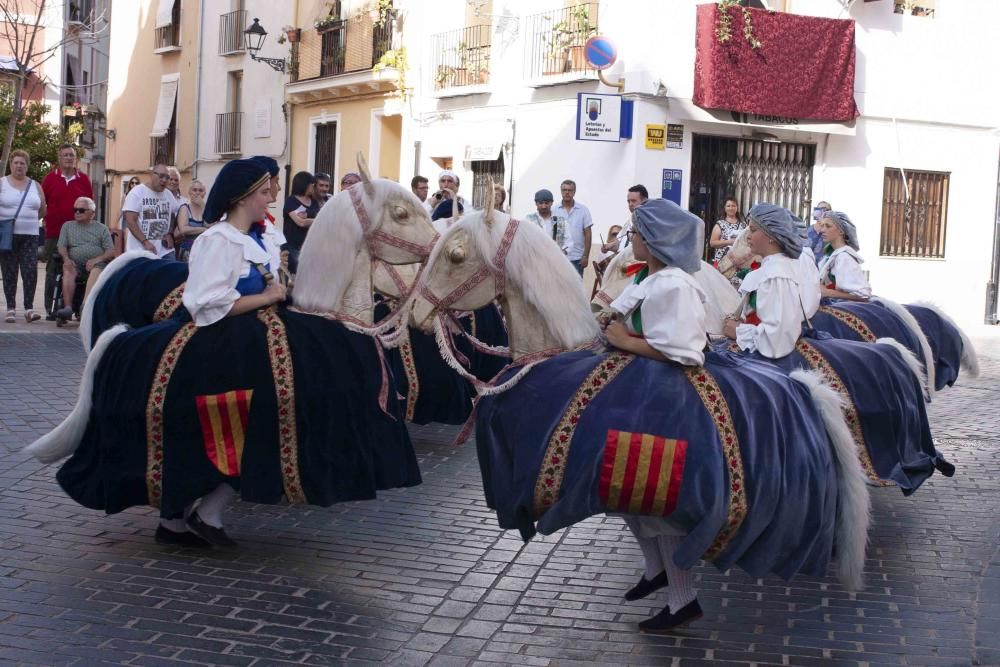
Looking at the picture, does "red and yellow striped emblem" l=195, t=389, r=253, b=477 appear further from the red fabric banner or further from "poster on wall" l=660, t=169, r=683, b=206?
the red fabric banner

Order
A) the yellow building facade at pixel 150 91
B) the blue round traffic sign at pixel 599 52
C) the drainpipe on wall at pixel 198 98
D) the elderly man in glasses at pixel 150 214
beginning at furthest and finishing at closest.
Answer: the yellow building facade at pixel 150 91
the drainpipe on wall at pixel 198 98
the blue round traffic sign at pixel 599 52
the elderly man in glasses at pixel 150 214

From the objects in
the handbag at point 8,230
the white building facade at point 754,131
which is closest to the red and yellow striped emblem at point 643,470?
the handbag at point 8,230

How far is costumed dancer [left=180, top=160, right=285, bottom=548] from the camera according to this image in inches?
234

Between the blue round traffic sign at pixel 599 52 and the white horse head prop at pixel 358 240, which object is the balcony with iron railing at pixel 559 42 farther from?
the white horse head prop at pixel 358 240

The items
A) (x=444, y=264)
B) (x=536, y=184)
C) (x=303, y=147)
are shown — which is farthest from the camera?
(x=303, y=147)

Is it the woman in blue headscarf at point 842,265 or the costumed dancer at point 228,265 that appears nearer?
the costumed dancer at point 228,265

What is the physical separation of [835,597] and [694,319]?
1742 mm

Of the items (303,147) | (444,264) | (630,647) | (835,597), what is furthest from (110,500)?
(303,147)

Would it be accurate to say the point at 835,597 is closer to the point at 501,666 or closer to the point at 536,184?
the point at 501,666

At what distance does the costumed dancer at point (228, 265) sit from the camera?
5938mm

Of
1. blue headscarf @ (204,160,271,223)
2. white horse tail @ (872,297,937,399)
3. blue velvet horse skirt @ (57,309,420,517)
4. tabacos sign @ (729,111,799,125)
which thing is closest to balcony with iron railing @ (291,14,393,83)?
tabacos sign @ (729,111,799,125)

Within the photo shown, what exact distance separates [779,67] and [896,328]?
562 inches

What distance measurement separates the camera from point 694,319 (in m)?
5.15

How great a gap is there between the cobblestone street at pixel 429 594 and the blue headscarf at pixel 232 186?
1596 millimetres
